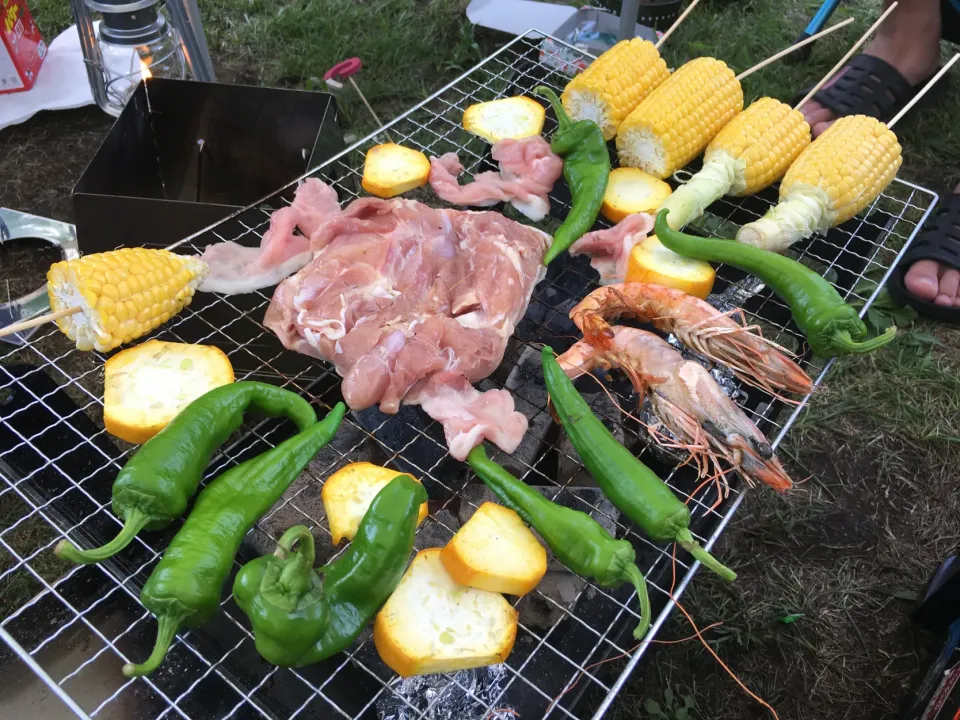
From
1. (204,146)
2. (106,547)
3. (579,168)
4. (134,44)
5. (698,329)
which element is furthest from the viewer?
(134,44)

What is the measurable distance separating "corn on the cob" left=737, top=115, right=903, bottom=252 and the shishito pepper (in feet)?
7.54

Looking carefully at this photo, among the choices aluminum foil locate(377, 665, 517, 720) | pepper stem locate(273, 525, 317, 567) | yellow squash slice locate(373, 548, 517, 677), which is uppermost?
pepper stem locate(273, 525, 317, 567)

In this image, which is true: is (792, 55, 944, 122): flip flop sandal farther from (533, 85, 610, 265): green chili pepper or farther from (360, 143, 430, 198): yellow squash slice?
(360, 143, 430, 198): yellow squash slice

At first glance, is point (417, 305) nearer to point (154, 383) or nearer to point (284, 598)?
point (154, 383)

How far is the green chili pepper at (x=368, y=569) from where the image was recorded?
244 cm

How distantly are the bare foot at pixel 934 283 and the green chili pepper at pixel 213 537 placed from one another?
4.10 m

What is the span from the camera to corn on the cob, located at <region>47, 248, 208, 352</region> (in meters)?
3.05

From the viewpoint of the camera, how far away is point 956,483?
4426 mm

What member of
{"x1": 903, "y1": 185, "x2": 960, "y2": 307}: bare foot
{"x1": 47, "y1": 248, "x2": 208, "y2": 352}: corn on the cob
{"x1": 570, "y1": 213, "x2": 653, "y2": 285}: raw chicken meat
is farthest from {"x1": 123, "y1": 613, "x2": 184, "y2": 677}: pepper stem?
{"x1": 903, "y1": 185, "x2": 960, "y2": 307}: bare foot

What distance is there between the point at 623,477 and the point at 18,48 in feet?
19.3

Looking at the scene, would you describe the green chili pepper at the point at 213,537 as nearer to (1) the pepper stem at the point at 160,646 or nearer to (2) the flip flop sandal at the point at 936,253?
(1) the pepper stem at the point at 160,646

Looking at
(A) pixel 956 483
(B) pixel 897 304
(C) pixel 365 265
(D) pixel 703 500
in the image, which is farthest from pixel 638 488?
(B) pixel 897 304

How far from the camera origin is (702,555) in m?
2.52

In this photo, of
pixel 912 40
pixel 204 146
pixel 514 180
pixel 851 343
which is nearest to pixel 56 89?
pixel 204 146
